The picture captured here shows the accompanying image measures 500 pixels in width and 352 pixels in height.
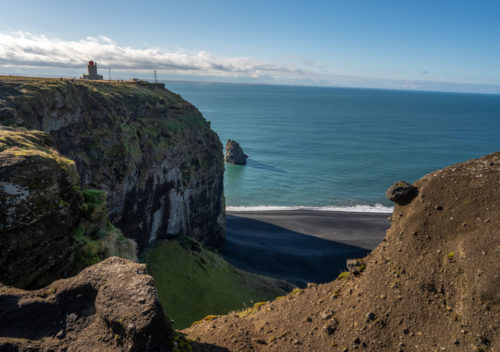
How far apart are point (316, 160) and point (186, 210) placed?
80176mm

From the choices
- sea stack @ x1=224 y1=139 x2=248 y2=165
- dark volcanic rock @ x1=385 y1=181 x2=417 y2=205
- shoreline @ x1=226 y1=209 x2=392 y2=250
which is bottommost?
shoreline @ x1=226 y1=209 x2=392 y2=250

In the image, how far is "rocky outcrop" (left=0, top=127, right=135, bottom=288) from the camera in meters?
13.3

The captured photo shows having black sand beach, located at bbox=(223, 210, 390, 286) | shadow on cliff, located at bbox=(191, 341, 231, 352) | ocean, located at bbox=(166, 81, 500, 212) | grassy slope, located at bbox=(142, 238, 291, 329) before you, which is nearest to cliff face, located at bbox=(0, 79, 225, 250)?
grassy slope, located at bbox=(142, 238, 291, 329)

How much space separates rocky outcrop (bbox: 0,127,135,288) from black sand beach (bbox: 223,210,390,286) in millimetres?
34426

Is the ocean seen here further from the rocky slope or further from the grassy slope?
the rocky slope

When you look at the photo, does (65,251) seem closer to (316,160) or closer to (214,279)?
(214,279)

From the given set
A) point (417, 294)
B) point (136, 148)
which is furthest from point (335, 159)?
point (417, 294)

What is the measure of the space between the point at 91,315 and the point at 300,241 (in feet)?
168

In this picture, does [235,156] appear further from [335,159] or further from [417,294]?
[417,294]

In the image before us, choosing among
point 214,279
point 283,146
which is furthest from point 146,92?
point 283,146

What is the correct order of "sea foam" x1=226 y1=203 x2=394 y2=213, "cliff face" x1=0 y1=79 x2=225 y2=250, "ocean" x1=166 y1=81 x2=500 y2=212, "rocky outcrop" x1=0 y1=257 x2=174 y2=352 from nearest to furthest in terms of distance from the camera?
"rocky outcrop" x1=0 y1=257 x2=174 y2=352, "cliff face" x1=0 y1=79 x2=225 y2=250, "sea foam" x1=226 y1=203 x2=394 y2=213, "ocean" x1=166 y1=81 x2=500 y2=212

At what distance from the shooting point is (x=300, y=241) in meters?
59.2

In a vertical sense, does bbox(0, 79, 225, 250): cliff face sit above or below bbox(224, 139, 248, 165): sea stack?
above

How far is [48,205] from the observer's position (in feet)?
49.0
